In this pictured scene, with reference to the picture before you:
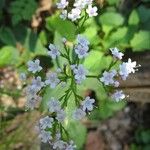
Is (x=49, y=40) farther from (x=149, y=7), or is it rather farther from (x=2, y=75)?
(x=149, y=7)

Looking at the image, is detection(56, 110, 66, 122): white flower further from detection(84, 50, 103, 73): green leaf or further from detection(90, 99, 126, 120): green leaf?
detection(90, 99, 126, 120): green leaf

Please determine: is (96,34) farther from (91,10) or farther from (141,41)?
(91,10)

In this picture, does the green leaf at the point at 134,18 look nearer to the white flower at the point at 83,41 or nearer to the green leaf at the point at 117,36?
the green leaf at the point at 117,36

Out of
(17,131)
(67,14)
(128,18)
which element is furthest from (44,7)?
(67,14)

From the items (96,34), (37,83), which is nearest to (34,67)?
(37,83)

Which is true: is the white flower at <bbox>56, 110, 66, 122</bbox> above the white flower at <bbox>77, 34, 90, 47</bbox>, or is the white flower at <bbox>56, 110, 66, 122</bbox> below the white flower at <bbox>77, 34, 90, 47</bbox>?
below

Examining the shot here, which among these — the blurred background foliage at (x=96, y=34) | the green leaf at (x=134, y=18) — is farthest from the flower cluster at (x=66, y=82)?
the green leaf at (x=134, y=18)

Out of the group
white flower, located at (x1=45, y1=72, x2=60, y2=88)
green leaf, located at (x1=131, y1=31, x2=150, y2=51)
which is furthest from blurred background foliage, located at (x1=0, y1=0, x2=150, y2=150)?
white flower, located at (x1=45, y1=72, x2=60, y2=88)

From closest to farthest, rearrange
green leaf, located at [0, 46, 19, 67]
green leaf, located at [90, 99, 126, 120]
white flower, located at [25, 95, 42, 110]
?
1. white flower, located at [25, 95, 42, 110]
2. green leaf, located at [0, 46, 19, 67]
3. green leaf, located at [90, 99, 126, 120]
